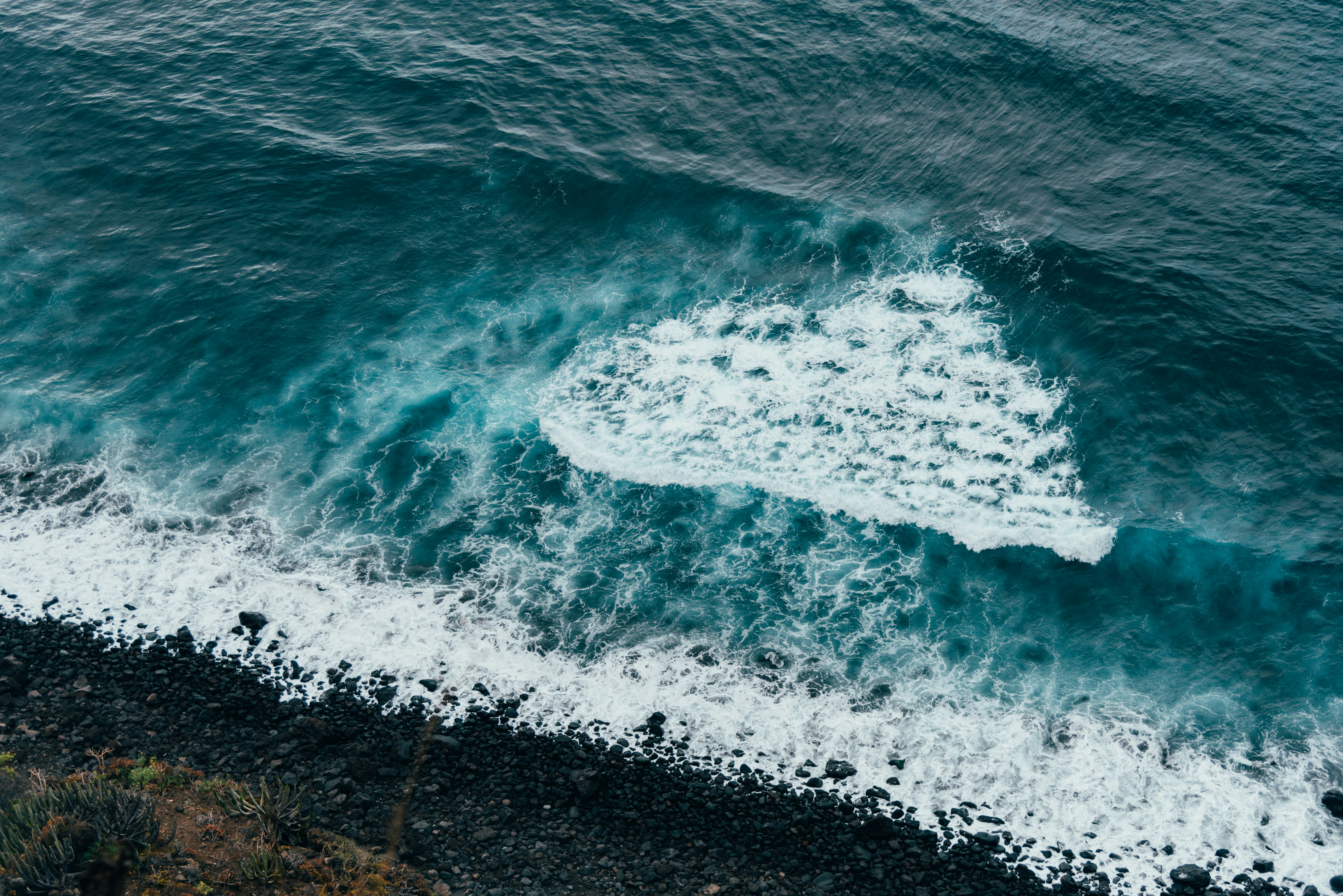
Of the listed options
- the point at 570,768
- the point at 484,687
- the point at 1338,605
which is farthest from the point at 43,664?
the point at 1338,605

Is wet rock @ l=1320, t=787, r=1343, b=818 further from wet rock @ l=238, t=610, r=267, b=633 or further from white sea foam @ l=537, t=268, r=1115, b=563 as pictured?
wet rock @ l=238, t=610, r=267, b=633

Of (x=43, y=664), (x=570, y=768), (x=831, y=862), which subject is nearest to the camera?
(x=831, y=862)

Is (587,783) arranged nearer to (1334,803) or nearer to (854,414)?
(854,414)

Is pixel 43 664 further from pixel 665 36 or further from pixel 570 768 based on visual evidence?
pixel 665 36

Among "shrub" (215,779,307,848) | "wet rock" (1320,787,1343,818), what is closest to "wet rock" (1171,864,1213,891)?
"wet rock" (1320,787,1343,818)

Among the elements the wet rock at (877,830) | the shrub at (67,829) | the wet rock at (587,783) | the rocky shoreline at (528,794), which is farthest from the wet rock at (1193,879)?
the shrub at (67,829)
